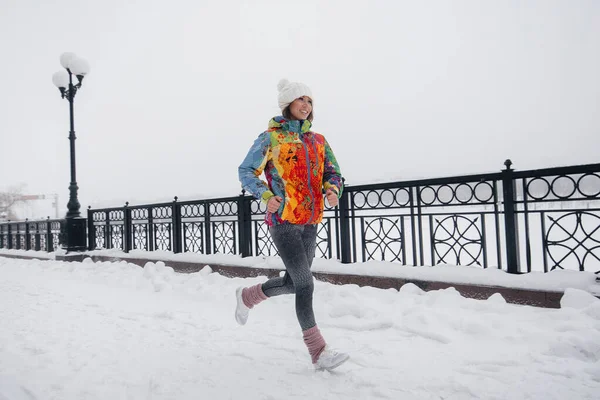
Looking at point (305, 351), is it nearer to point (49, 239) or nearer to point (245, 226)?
point (245, 226)

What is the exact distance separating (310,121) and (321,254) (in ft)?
12.6

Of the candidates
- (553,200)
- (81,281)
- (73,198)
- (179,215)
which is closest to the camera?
(553,200)

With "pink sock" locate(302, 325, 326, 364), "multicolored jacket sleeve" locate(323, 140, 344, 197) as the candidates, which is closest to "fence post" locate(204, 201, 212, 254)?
"multicolored jacket sleeve" locate(323, 140, 344, 197)

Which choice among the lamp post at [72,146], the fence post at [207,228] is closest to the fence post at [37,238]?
the lamp post at [72,146]

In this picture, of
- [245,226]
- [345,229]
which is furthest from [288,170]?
[245,226]

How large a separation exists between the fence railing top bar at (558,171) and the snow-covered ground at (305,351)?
4.24 ft

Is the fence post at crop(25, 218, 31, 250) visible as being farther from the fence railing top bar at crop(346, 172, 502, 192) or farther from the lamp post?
the fence railing top bar at crop(346, 172, 502, 192)

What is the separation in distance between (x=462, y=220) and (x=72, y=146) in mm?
11092

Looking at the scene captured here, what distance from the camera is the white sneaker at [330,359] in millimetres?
2457

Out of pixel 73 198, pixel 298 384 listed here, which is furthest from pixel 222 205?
pixel 73 198

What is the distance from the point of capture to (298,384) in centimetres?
237

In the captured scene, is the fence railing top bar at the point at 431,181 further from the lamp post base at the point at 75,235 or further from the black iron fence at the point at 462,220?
the lamp post base at the point at 75,235

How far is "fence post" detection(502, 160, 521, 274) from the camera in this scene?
438cm

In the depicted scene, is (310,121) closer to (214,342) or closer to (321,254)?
(214,342)
